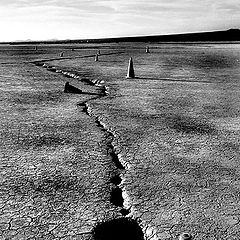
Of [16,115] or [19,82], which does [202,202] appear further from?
[19,82]

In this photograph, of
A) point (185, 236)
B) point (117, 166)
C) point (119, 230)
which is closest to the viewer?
point (185, 236)

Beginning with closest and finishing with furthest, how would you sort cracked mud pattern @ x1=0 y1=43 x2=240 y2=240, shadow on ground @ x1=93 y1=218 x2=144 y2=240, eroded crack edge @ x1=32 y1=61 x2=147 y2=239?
1. shadow on ground @ x1=93 y1=218 x2=144 y2=240
2. cracked mud pattern @ x1=0 y1=43 x2=240 y2=240
3. eroded crack edge @ x1=32 y1=61 x2=147 y2=239

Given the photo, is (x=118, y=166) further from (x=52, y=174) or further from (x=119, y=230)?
(x=119, y=230)

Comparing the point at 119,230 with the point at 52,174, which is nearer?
the point at 119,230

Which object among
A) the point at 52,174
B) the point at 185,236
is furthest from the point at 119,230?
the point at 52,174

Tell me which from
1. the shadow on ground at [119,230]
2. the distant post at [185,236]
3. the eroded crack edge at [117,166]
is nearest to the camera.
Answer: the distant post at [185,236]

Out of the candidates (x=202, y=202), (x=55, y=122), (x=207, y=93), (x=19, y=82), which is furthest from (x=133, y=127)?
(x=19, y=82)

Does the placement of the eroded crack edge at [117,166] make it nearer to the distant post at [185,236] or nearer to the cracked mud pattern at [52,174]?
the cracked mud pattern at [52,174]

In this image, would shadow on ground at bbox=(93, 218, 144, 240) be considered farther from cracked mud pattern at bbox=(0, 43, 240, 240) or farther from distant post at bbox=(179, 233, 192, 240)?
distant post at bbox=(179, 233, 192, 240)

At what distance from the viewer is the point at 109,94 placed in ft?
24.7

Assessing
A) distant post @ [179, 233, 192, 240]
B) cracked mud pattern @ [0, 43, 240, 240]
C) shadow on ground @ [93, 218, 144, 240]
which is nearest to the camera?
distant post @ [179, 233, 192, 240]

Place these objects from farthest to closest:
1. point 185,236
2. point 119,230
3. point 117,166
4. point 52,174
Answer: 1. point 117,166
2. point 52,174
3. point 119,230
4. point 185,236

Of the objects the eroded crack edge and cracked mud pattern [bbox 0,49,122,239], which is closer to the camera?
cracked mud pattern [bbox 0,49,122,239]

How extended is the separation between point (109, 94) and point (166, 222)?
5213 mm
